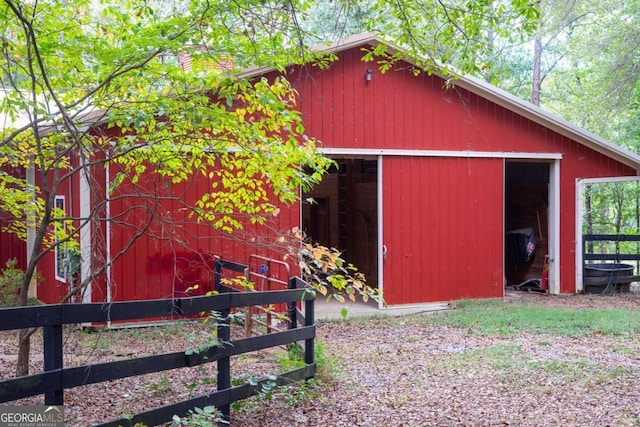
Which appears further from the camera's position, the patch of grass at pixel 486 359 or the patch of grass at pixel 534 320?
the patch of grass at pixel 534 320

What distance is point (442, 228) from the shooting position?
10.5m

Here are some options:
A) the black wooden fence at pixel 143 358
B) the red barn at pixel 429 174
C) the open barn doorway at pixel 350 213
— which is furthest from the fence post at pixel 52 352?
the open barn doorway at pixel 350 213

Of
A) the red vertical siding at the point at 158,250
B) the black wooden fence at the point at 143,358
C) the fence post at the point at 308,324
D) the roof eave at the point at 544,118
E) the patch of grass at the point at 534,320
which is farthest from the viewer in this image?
the roof eave at the point at 544,118

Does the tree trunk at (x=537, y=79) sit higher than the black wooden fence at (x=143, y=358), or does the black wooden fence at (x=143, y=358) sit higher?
the tree trunk at (x=537, y=79)

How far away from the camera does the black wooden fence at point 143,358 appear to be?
3.19m

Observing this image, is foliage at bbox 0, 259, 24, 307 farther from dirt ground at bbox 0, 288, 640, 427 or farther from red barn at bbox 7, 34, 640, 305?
dirt ground at bbox 0, 288, 640, 427

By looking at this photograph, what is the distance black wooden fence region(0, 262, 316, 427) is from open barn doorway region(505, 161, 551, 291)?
29.6ft

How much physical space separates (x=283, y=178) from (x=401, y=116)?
5.48 metres

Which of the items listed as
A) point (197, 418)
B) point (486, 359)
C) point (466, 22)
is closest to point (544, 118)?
point (486, 359)

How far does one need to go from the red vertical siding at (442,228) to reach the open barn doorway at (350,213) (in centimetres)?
264

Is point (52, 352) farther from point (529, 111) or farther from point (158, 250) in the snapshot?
point (529, 111)

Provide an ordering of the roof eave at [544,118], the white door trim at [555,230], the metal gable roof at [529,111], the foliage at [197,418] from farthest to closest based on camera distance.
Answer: the white door trim at [555,230] → the roof eave at [544,118] → the metal gable roof at [529,111] → the foliage at [197,418]

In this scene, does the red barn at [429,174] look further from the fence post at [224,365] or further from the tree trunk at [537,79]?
A: the tree trunk at [537,79]

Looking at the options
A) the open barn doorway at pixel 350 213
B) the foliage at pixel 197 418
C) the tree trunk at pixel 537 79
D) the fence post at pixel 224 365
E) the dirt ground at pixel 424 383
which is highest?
the tree trunk at pixel 537 79
